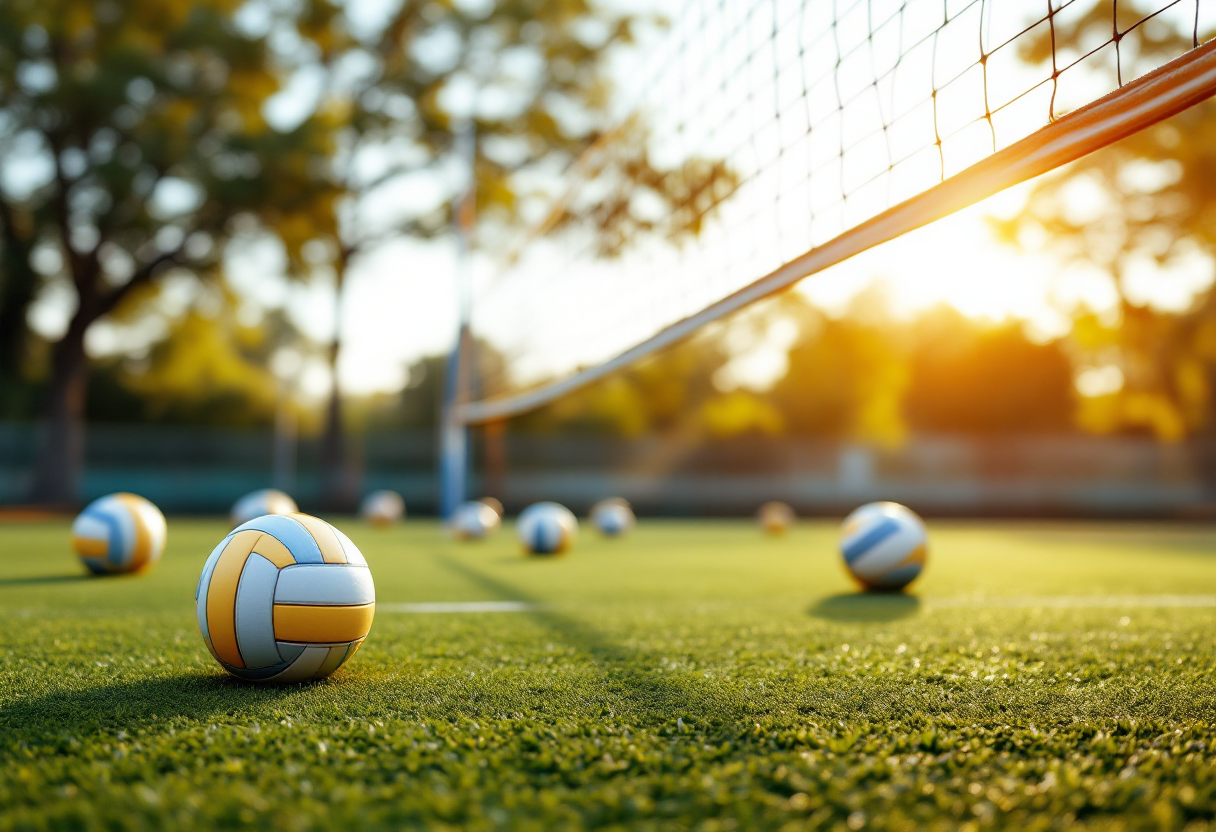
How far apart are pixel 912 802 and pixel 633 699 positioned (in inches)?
50.9

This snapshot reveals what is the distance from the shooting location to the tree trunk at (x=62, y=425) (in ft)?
71.6

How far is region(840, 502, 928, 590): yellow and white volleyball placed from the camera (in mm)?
6902

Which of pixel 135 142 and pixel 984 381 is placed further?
pixel 984 381

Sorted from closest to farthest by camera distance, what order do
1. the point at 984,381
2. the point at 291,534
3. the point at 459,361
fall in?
the point at 291,534, the point at 459,361, the point at 984,381

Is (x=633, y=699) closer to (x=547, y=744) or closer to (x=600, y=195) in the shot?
(x=547, y=744)

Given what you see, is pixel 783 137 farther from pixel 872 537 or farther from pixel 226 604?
pixel 226 604

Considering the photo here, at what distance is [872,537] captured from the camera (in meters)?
6.99

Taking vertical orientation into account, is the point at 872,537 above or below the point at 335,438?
below

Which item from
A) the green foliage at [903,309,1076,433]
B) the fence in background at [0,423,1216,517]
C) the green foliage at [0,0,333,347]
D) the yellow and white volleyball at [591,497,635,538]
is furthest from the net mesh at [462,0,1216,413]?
the green foliage at [903,309,1076,433]

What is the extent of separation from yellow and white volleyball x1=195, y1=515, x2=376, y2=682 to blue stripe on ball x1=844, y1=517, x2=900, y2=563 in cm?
421

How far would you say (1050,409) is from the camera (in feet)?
133

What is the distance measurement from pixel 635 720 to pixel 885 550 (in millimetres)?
4156

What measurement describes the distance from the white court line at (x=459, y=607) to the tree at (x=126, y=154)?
17.1 metres

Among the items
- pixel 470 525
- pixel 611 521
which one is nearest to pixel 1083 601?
pixel 470 525
